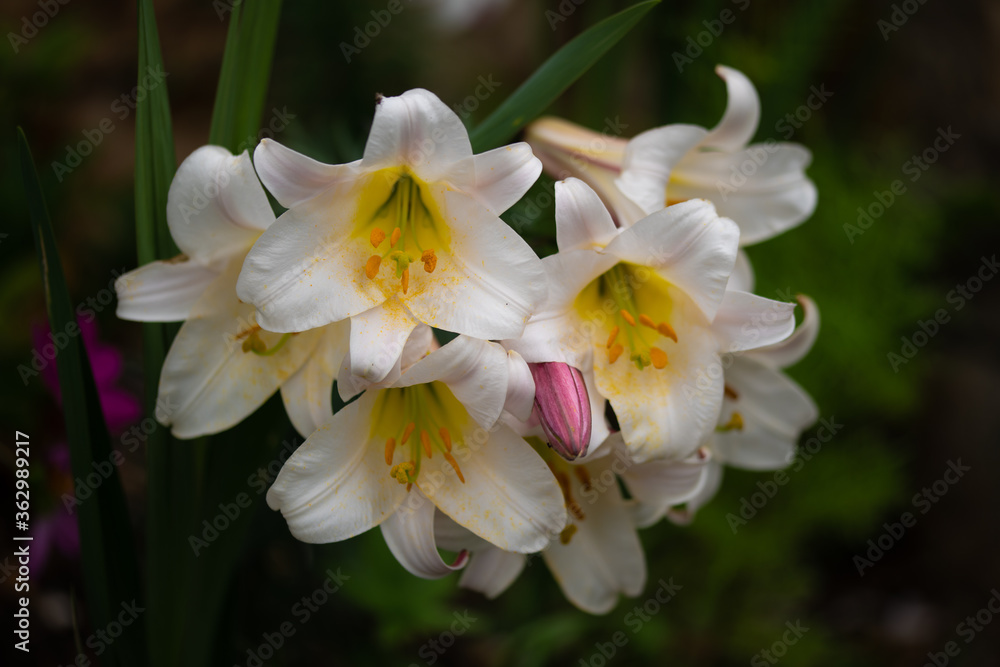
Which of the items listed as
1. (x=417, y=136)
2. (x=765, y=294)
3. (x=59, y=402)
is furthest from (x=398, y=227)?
(x=765, y=294)

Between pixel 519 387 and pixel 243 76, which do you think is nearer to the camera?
pixel 519 387

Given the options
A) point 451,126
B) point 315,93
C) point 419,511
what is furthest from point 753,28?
point 419,511

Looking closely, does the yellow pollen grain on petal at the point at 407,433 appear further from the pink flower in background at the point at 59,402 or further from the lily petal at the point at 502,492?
the pink flower in background at the point at 59,402

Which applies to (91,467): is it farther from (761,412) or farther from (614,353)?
(761,412)

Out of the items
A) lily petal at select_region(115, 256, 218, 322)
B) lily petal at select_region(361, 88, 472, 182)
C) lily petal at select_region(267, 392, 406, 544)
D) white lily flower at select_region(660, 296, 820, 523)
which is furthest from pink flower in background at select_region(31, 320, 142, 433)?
white lily flower at select_region(660, 296, 820, 523)

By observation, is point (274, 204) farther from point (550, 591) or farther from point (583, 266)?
point (550, 591)

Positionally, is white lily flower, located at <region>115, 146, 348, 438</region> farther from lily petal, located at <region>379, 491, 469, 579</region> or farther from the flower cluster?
lily petal, located at <region>379, 491, 469, 579</region>

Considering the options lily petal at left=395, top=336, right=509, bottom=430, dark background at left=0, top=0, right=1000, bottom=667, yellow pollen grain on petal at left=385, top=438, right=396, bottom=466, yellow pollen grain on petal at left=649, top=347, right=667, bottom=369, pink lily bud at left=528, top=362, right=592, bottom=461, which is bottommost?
dark background at left=0, top=0, right=1000, bottom=667
